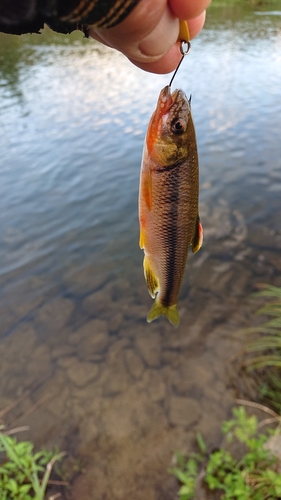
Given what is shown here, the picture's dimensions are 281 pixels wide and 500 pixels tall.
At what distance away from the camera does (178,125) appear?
1.90 m

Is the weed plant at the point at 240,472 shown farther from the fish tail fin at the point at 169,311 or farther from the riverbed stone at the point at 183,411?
the fish tail fin at the point at 169,311

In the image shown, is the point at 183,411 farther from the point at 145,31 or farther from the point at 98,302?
the point at 145,31

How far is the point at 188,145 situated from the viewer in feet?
6.29

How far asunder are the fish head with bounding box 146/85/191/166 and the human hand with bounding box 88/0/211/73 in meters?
0.29

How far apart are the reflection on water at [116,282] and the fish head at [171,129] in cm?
356

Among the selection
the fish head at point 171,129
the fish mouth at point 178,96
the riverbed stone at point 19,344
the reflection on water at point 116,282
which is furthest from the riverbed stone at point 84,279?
the fish mouth at point 178,96

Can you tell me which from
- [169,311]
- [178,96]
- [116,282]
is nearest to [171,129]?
[178,96]

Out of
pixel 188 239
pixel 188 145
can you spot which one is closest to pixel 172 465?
pixel 188 239

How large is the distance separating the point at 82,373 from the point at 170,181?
401 cm

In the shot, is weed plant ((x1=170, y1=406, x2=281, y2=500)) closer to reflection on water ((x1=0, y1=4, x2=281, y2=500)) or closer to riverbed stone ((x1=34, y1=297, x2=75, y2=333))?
reflection on water ((x1=0, y1=4, x2=281, y2=500))

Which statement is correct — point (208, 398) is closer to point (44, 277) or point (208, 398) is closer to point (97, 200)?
point (44, 277)

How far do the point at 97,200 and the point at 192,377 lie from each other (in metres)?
5.84

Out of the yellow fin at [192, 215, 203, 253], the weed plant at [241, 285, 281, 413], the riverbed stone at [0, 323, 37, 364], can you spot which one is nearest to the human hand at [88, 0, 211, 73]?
the yellow fin at [192, 215, 203, 253]

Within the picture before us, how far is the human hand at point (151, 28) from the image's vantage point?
1.29 metres
